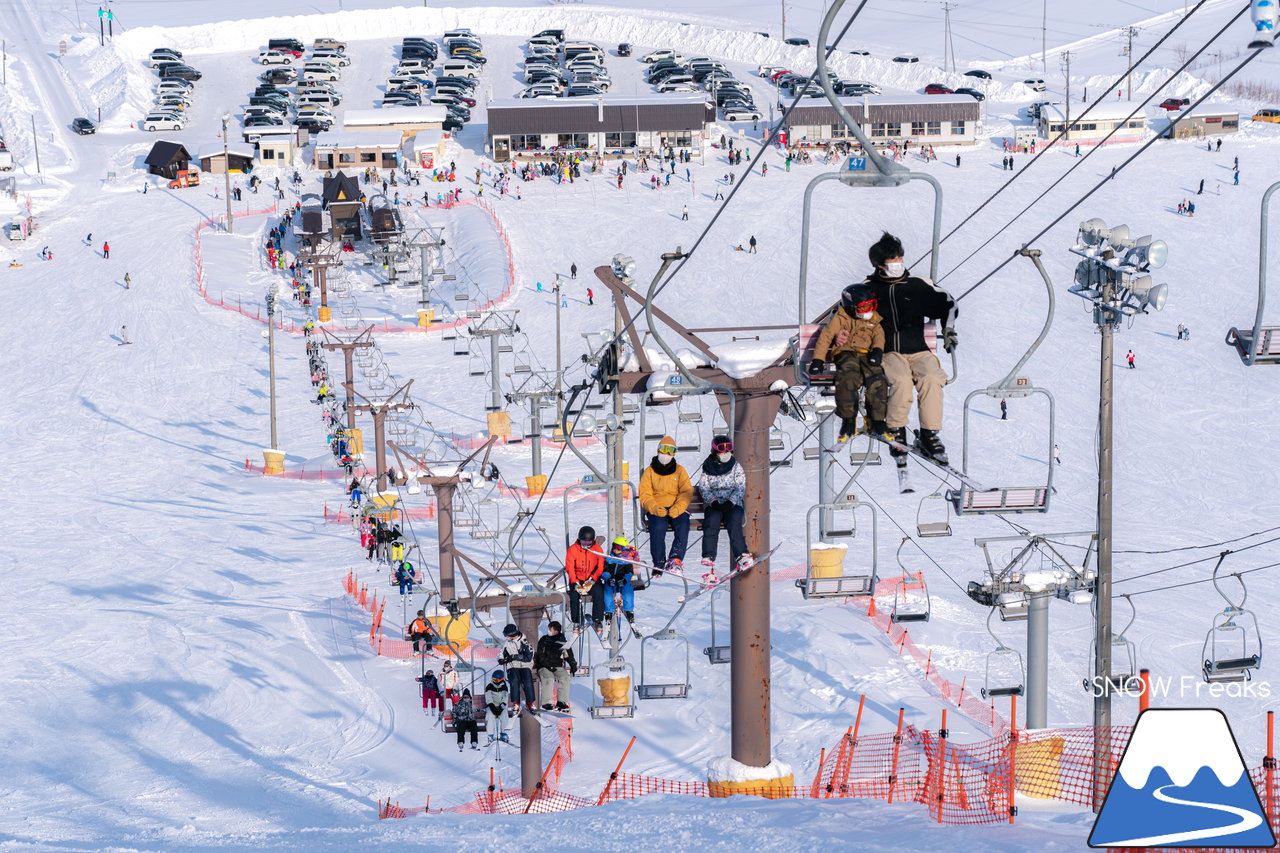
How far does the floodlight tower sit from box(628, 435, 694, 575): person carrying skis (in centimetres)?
377

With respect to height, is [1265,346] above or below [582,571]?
above

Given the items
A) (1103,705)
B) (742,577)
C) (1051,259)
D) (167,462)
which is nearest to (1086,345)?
(1051,259)

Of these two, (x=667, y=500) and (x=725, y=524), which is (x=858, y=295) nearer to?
(x=725, y=524)

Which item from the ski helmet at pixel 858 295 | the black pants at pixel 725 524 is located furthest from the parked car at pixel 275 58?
the ski helmet at pixel 858 295

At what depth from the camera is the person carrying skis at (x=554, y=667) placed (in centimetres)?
1401

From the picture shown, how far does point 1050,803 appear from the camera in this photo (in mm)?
13734

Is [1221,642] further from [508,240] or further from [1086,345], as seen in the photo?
[508,240]

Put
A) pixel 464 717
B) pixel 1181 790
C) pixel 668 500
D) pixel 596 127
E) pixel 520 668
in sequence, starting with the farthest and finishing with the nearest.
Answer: pixel 596 127
pixel 464 717
pixel 520 668
pixel 668 500
pixel 1181 790

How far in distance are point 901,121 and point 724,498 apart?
68.2 metres

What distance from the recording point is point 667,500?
11891mm

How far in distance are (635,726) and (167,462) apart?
22.1m

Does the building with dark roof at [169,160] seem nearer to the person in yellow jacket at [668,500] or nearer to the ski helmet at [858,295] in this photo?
the person in yellow jacket at [668,500]

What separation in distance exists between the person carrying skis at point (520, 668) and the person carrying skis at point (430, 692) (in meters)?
5.56

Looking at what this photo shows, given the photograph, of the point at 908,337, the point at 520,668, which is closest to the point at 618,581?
the point at 520,668
